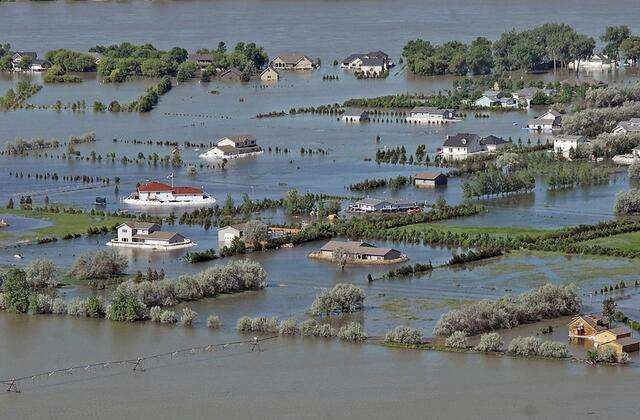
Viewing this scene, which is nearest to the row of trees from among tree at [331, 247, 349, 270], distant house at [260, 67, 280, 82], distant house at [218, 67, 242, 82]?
tree at [331, 247, 349, 270]

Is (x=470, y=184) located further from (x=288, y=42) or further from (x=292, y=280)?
Result: (x=288, y=42)

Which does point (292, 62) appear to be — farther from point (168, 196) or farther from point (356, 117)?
point (168, 196)

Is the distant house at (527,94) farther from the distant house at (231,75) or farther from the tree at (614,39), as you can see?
the distant house at (231,75)

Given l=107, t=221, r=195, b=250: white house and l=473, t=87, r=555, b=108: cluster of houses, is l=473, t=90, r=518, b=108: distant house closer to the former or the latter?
l=473, t=87, r=555, b=108: cluster of houses

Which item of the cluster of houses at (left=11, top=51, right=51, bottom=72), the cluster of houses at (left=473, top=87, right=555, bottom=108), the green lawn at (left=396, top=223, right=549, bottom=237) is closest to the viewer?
the green lawn at (left=396, top=223, right=549, bottom=237)

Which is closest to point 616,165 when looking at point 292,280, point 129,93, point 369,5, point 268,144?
point 268,144

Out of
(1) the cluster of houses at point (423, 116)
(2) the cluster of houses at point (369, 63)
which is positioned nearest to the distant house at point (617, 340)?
(1) the cluster of houses at point (423, 116)

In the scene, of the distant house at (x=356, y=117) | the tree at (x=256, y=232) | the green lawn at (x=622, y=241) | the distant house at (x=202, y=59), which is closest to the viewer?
the green lawn at (x=622, y=241)
